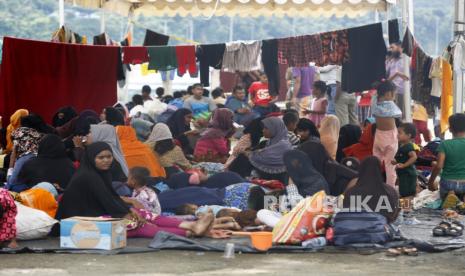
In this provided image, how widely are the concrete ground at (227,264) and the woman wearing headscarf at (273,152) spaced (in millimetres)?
2959

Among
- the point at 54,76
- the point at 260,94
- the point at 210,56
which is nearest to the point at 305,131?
the point at 210,56

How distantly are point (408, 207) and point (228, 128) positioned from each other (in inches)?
126

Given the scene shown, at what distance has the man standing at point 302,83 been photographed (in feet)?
55.5

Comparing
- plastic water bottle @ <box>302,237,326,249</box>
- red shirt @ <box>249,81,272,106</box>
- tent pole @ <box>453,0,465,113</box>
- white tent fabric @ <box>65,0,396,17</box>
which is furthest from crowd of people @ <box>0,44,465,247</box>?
white tent fabric @ <box>65,0,396,17</box>

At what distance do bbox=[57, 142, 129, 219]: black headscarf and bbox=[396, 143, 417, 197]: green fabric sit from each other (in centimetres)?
318

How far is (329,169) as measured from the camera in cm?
1026

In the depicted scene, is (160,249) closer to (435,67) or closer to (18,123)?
(18,123)

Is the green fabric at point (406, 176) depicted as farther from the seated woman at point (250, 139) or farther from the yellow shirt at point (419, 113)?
the yellow shirt at point (419, 113)

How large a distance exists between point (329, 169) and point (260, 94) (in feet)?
24.3

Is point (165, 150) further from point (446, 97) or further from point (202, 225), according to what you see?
point (446, 97)

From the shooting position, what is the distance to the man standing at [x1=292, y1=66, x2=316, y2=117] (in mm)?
16906

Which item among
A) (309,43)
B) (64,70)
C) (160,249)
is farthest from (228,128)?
(160,249)

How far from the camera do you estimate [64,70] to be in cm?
1415

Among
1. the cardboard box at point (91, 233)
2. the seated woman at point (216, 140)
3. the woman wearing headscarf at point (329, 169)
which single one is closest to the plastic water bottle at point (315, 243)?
the cardboard box at point (91, 233)
